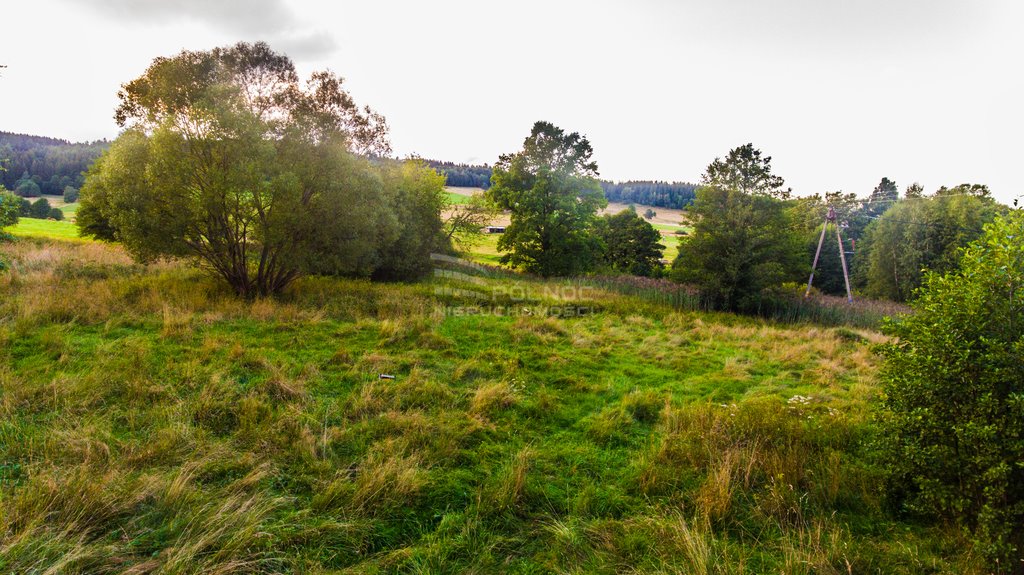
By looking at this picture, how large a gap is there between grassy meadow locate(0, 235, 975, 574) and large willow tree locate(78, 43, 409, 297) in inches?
128

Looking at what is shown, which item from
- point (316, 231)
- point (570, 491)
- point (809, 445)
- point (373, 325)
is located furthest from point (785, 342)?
point (316, 231)

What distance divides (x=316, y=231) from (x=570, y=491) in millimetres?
11736

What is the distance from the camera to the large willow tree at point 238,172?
433 inches

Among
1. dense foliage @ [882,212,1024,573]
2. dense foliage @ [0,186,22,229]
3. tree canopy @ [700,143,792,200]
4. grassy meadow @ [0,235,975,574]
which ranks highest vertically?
tree canopy @ [700,143,792,200]

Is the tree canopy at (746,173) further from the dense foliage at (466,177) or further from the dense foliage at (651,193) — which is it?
the dense foliage at (651,193)

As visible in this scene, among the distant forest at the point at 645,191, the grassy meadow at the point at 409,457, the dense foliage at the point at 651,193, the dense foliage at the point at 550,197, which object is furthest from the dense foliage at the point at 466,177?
the grassy meadow at the point at 409,457

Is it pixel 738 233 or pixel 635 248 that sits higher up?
pixel 738 233

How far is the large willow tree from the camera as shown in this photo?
1100cm

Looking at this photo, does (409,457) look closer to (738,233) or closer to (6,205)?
(6,205)

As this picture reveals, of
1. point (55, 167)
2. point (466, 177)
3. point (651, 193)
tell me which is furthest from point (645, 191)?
point (55, 167)

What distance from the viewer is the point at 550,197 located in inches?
1153

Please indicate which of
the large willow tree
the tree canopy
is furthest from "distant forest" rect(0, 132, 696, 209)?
the large willow tree

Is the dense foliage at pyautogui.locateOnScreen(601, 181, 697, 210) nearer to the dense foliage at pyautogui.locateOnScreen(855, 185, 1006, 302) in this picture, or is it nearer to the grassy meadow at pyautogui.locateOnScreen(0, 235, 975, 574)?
the dense foliage at pyautogui.locateOnScreen(855, 185, 1006, 302)

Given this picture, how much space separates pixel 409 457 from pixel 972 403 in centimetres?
532
